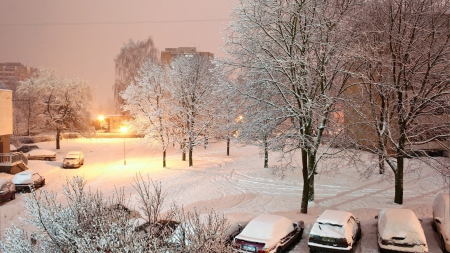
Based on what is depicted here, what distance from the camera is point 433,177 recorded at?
19766 mm

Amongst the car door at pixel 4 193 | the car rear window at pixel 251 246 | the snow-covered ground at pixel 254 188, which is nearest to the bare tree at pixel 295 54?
the snow-covered ground at pixel 254 188

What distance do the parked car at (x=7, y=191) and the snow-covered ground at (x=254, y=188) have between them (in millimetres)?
361

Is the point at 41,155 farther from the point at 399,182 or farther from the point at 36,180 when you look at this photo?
the point at 399,182

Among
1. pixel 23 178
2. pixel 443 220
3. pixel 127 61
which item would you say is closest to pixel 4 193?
pixel 23 178

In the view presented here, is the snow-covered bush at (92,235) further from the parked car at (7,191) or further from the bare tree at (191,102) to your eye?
the bare tree at (191,102)

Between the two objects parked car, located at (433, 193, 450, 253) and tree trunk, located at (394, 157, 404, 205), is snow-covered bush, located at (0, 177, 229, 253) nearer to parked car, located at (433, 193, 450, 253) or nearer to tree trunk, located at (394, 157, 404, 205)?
parked car, located at (433, 193, 450, 253)

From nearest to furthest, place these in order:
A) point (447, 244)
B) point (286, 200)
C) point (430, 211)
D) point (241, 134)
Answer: point (447, 244) < point (430, 211) < point (241, 134) < point (286, 200)

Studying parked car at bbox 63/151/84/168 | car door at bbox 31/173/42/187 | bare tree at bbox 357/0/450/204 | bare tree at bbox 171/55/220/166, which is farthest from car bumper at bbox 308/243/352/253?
parked car at bbox 63/151/84/168

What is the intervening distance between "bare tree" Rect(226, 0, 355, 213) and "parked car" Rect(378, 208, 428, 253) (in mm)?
4494

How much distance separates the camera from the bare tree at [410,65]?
14.6 m

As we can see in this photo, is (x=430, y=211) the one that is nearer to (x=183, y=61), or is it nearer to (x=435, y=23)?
(x=435, y=23)

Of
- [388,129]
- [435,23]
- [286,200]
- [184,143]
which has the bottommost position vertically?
[286,200]

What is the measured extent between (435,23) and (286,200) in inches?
413

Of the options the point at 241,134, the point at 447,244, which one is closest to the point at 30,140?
the point at 241,134
